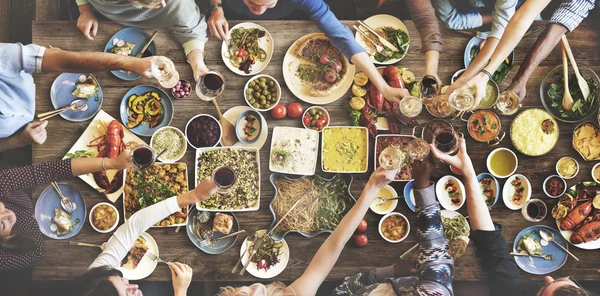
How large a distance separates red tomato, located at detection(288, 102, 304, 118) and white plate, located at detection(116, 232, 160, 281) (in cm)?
131

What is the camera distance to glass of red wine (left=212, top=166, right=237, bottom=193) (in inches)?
122

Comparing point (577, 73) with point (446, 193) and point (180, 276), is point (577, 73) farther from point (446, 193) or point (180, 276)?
point (180, 276)

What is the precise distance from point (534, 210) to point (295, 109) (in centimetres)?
184

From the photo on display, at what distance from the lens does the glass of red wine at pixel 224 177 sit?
3088 millimetres

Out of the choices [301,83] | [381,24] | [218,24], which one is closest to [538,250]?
[381,24]

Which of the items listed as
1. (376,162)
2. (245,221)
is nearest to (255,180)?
(245,221)

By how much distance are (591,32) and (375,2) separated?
154cm

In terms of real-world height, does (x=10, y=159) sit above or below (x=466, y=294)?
above

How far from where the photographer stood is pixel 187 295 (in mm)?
3350

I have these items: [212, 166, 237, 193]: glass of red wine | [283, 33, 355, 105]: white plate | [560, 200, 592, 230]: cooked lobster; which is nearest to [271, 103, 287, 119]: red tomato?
[283, 33, 355, 105]: white plate

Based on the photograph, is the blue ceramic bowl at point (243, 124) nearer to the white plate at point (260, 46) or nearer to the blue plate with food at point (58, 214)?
the white plate at point (260, 46)

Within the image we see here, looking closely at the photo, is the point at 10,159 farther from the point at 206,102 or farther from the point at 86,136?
the point at 206,102

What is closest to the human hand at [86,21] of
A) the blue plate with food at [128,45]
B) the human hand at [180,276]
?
the blue plate with food at [128,45]

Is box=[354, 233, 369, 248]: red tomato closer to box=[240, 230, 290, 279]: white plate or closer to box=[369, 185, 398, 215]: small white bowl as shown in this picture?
box=[369, 185, 398, 215]: small white bowl
